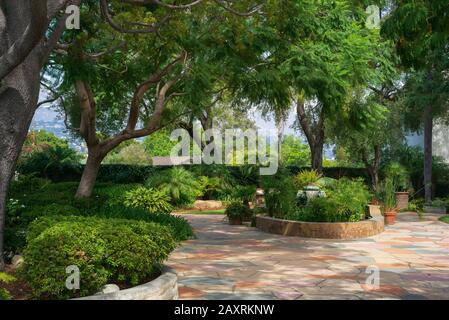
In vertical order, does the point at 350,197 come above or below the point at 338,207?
above

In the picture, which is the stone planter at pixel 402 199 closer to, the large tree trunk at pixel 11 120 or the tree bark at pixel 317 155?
the tree bark at pixel 317 155

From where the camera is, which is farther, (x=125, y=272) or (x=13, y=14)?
(x=13, y=14)

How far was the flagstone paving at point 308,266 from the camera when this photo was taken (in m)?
7.28

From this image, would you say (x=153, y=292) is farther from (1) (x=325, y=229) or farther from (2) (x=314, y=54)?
(2) (x=314, y=54)

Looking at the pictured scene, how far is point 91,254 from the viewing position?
5961 millimetres

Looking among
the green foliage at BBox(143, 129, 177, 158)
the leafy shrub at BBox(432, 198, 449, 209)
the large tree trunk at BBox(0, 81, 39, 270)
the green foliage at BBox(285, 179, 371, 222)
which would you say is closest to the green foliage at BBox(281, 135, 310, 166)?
the green foliage at BBox(143, 129, 177, 158)

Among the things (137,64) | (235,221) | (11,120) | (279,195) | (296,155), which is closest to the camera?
(11,120)

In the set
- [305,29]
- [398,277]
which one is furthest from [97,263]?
[305,29]

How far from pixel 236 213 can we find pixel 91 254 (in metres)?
10.6

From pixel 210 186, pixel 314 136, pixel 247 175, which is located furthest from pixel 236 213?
pixel 314 136

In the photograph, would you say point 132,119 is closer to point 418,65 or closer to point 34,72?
point 34,72

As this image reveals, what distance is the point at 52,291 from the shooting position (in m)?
5.73

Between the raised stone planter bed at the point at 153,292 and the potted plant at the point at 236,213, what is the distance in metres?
9.58

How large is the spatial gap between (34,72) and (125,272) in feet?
10.7
